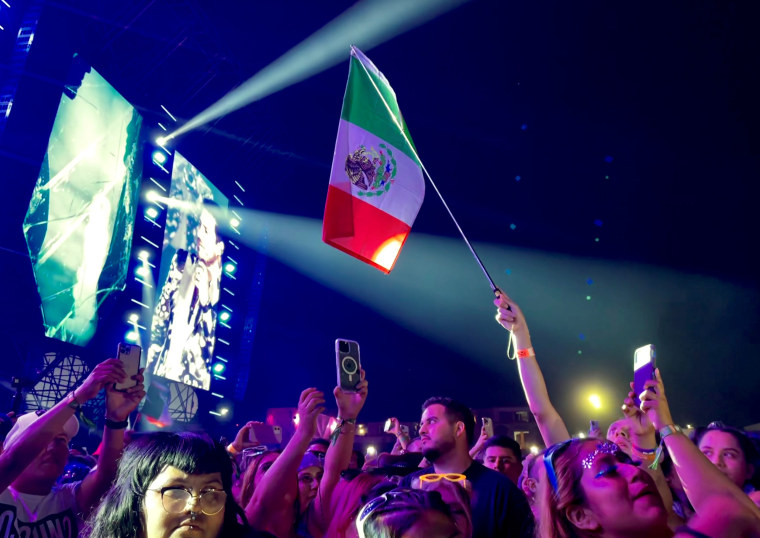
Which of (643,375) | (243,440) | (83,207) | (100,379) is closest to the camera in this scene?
(643,375)

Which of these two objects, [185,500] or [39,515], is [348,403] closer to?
[185,500]

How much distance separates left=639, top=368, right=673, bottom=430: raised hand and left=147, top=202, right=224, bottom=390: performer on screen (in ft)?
37.2

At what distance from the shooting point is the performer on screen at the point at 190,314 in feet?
40.2

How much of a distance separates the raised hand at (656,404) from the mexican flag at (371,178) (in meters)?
2.70

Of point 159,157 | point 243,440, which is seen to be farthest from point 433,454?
point 159,157

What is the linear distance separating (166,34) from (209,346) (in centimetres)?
782

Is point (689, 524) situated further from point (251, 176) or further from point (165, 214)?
point (251, 176)

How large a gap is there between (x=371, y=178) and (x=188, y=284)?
380 inches

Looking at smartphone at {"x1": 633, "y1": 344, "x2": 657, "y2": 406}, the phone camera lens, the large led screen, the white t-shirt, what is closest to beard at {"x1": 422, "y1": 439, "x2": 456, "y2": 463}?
the phone camera lens

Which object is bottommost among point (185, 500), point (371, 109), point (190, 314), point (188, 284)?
point (185, 500)

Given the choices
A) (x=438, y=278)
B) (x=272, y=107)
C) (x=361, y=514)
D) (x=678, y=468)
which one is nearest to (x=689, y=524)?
(x=678, y=468)

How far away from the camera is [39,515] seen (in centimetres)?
277

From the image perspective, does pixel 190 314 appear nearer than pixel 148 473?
No

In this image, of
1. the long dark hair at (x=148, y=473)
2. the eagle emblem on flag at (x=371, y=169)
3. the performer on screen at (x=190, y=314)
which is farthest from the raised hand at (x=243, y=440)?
the performer on screen at (x=190, y=314)
